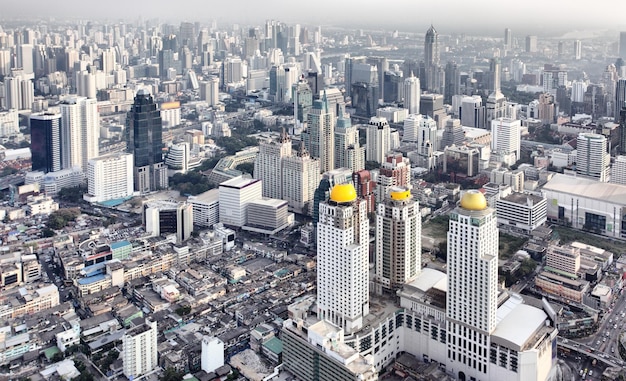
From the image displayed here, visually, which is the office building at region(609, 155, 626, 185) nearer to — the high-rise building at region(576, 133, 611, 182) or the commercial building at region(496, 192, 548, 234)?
the high-rise building at region(576, 133, 611, 182)

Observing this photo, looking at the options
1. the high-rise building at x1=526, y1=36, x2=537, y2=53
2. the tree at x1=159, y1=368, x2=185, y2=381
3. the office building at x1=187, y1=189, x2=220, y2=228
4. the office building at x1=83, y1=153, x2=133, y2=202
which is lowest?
the tree at x1=159, y1=368, x2=185, y2=381

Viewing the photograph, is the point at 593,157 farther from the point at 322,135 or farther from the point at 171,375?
the point at 171,375

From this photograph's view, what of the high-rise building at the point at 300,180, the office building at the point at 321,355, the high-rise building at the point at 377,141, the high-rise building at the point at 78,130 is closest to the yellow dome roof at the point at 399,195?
the office building at the point at 321,355

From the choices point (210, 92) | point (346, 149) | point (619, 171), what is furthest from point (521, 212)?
point (210, 92)

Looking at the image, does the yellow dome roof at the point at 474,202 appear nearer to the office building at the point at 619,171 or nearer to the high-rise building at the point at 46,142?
the office building at the point at 619,171

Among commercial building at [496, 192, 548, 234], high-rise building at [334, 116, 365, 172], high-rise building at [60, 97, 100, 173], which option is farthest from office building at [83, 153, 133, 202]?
commercial building at [496, 192, 548, 234]

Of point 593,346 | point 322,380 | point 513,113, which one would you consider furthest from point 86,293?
point 513,113

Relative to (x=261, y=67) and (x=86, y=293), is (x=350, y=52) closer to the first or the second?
(x=261, y=67)
